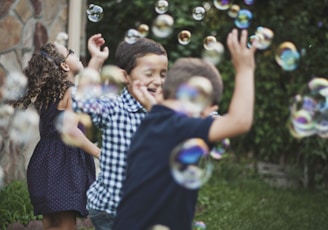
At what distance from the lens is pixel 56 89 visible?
3.71 metres

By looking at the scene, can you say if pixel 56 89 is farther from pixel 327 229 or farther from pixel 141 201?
pixel 327 229

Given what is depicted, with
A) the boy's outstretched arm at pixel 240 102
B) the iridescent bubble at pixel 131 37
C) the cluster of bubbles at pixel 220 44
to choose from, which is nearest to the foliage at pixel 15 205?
the cluster of bubbles at pixel 220 44

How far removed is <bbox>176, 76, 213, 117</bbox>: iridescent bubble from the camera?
2425 mm

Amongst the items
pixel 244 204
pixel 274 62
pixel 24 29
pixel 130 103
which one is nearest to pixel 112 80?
pixel 130 103

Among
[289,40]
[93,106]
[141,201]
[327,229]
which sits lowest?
[327,229]

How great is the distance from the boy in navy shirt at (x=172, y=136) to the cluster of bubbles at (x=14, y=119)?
175 cm

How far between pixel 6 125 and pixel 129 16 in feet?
12.4

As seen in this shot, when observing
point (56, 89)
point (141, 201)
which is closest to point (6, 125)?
point (56, 89)

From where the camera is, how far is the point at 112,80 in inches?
120

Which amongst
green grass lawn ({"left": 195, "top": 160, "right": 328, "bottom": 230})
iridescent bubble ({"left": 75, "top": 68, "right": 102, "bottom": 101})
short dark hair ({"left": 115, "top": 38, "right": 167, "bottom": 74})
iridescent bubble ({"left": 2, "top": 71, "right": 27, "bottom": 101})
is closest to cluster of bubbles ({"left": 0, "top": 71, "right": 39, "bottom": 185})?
iridescent bubble ({"left": 2, "top": 71, "right": 27, "bottom": 101})

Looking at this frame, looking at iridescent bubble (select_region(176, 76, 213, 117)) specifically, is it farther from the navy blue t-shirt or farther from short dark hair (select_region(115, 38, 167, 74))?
short dark hair (select_region(115, 38, 167, 74))

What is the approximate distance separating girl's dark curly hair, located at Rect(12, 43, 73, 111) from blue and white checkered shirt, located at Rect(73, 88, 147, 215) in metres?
0.85

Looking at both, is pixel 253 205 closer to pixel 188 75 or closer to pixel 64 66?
pixel 64 66

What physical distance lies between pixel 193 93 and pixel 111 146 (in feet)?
2.00
